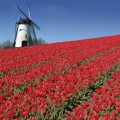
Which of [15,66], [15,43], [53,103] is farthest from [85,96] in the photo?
[15,43]

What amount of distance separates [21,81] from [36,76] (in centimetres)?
138

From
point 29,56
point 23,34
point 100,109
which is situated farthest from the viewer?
point 23,34

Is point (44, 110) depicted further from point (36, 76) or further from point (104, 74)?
point (104, 74)

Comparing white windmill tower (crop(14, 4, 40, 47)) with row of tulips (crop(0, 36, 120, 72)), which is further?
white windmill tower (crop(14, 4, 40, 47))

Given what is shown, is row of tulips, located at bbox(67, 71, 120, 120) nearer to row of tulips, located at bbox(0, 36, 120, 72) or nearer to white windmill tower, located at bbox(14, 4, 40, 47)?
row of tulips, located at bbox(0, 36, 120, 72)

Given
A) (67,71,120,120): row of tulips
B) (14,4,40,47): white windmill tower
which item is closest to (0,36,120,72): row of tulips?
(67,71,120,120): row of tulips

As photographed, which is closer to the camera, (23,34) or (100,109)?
(100,109)

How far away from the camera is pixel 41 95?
10.1 meters

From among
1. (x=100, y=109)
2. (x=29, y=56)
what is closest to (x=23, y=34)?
(x=29, y=56)

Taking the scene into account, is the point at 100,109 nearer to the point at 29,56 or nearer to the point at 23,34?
the point at 29,56

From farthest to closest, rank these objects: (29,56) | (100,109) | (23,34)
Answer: (23,34) < (29,56) < (100,109)

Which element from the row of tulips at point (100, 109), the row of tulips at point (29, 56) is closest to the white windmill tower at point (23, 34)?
the row of tulips at point (29, 56)

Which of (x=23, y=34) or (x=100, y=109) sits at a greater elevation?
(x=23, y=34)

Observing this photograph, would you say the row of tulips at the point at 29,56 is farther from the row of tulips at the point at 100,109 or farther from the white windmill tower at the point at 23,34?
the white windmill tower at the point at 23,34
